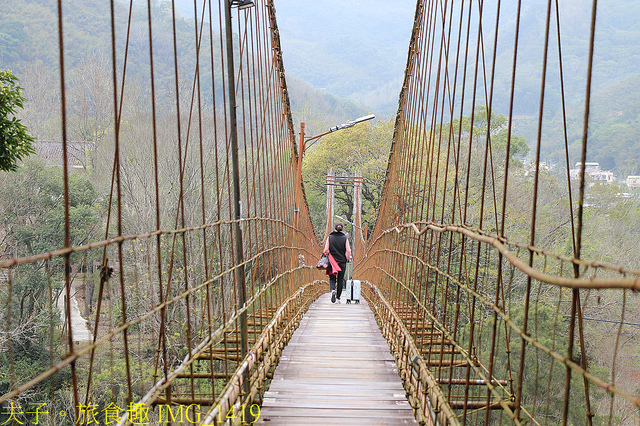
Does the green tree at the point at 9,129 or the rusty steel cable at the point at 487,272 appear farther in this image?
the green tree at the point at 9,129

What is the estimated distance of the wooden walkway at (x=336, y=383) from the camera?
205 centimetres

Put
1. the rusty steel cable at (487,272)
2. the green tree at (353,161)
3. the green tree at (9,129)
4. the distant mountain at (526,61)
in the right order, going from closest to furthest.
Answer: the rusty steel cable at (487,272) < the green tree at (9,129) < the distant mountain at (526,61) < the green tree at (353,161)

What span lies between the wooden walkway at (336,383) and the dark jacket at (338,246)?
1.27 metres

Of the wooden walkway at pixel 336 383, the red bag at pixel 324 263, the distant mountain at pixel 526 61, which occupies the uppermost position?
the distant mountain at pixel 526 61

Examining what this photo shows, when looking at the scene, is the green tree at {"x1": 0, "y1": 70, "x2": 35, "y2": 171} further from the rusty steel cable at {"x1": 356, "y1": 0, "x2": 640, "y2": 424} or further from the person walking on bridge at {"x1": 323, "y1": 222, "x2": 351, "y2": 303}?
the rusty steel cable at {"x1": 356, "y1": 0, "x2": 640, "y2": 424}

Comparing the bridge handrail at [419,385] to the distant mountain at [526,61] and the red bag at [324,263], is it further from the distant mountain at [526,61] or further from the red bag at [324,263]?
the distant mountain at [526,61]

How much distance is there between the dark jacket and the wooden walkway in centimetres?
127

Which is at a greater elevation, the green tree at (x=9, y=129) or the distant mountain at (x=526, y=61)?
the distant mountain at (x=526, y=61)

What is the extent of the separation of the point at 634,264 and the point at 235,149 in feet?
32.0

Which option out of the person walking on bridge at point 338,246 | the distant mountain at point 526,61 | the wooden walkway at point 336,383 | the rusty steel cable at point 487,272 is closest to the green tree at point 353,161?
the rusty steel cable at point 487,272

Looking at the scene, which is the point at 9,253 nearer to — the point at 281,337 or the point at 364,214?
the point at 281,337

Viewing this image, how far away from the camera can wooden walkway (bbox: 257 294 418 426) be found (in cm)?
205

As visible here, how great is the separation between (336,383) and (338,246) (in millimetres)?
2526

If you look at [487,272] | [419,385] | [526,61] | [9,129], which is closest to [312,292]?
[487,272]
